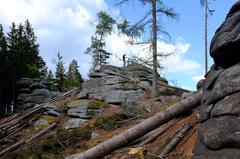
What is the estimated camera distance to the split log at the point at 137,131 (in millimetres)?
9391

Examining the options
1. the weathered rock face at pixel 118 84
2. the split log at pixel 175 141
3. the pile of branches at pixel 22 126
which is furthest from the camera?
the weathered rock face at pixel 118 84

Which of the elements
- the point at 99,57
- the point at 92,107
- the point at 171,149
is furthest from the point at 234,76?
the point at 99,57

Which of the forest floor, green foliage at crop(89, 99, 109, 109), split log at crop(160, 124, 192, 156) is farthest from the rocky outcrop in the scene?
split log at crop(160, 124, 192, 156)

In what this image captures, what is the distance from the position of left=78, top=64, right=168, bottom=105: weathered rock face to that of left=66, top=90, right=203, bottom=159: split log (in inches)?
459

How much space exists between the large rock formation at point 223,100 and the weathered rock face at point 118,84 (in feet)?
47.9

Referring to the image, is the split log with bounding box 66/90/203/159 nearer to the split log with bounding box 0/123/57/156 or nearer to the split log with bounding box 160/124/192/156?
the split log with bounding box 160/124/192/156

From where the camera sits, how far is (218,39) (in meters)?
7.09

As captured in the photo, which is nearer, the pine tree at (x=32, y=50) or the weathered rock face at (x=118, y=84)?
the weathered rock face at (x=118, y=84)

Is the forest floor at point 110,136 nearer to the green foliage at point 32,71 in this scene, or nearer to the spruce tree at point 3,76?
the spruce tree at point 3,76

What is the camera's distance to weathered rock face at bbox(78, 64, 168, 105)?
2339 centimetres

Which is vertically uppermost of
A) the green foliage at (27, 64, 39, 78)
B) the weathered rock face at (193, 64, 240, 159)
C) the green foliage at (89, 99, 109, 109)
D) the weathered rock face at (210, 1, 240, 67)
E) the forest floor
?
the green foliage at (27, 64, 39, 78)

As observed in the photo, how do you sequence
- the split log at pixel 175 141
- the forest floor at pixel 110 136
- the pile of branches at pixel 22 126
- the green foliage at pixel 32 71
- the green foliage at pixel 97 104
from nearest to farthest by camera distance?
1. the split log at pixel 175 141
2. the forest floor at pixel 110 136
3. the pile of branches at pixel 22 126
4. the green foliage at pixel 97 104
5. the green foliage at pixel 32 71

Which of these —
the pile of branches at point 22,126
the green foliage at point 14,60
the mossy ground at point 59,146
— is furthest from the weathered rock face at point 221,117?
the green foliage at point 14,60

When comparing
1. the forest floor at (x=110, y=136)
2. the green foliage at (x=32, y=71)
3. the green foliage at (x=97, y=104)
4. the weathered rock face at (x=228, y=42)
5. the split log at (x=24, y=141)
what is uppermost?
the green foliage at (x=32, y=71)
